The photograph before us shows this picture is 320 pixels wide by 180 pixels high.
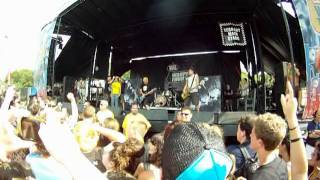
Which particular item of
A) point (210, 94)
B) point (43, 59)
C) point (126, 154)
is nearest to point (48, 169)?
point (126, 154)

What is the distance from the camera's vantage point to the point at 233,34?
1368 centimetres

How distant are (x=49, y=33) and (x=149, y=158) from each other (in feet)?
37.3

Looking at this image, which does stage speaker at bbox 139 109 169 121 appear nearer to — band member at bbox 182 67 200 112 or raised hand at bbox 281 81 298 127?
band member at bbox 182 67 200 112

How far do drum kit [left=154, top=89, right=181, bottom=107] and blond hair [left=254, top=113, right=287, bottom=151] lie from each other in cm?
1185

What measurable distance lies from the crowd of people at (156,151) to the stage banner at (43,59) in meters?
8.94

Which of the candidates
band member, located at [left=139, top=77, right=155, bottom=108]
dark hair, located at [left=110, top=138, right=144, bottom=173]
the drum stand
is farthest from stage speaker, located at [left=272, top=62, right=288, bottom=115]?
dark hair, located at [left=110, top=138, right=144, bottom=173]

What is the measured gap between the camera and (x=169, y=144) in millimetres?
1352

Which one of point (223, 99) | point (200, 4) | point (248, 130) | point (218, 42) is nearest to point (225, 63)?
point (218, 42)

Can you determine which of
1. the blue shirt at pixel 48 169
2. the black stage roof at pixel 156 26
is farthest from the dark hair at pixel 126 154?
the black stage roof at pixel 156 26

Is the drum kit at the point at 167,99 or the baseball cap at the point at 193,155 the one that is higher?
the drum kit at the point at 167,99

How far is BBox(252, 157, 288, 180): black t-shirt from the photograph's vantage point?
2518mm

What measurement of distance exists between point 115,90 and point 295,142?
508 inches

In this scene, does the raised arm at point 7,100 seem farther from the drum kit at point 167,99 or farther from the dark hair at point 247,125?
the drum kit at point 167,99

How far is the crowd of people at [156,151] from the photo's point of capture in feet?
4.06
